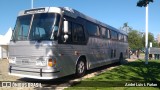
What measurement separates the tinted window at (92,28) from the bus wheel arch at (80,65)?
5.69ft

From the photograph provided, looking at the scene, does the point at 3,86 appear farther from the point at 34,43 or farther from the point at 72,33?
the point at 72,33

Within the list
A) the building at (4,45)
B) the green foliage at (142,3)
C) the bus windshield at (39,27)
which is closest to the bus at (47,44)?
the bus windshield at (39,27)

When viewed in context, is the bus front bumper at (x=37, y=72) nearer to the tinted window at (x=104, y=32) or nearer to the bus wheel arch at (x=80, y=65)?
the bus wheel arch at (x=80, y=65)

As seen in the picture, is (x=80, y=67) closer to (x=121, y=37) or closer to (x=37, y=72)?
(x=37, y=72)

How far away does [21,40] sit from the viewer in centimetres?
1018

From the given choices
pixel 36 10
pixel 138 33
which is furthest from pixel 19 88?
pixel 138 33

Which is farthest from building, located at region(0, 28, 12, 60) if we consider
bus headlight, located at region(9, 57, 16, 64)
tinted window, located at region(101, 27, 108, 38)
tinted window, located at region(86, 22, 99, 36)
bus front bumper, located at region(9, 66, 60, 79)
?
bus front bumper, located at region(9, 66, 60, 79)

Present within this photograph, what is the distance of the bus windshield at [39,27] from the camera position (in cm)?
967

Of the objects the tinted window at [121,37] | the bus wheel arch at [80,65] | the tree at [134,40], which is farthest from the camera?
the tree at [134,40]

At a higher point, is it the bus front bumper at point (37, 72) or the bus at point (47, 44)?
the bus at point (47, 44)

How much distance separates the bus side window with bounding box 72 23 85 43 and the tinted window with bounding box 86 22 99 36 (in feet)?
3.13

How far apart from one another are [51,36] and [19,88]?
2.37 metres

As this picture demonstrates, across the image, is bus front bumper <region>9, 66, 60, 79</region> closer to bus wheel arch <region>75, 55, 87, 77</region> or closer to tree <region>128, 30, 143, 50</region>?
bus wheel arch <region>75, 55, 87, 77</region>

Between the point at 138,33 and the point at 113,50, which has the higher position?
the point at 138,33
